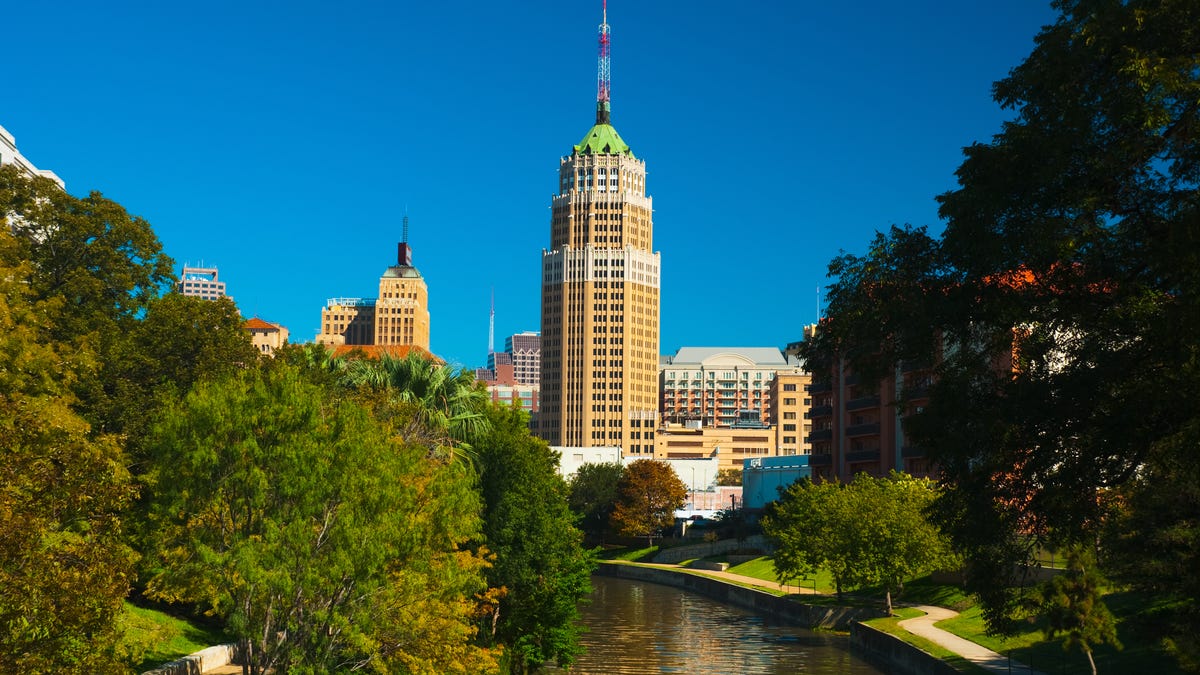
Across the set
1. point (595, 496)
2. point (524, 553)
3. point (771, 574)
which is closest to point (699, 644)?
point (524, 553)

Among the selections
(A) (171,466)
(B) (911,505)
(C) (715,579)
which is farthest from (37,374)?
(C) (715,579)

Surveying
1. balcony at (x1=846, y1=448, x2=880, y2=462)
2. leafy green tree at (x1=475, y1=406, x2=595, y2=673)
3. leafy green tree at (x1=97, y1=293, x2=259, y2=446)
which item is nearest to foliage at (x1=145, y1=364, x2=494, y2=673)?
leafy green tree at (x1=97, y1=293, x2=259, y2=446)

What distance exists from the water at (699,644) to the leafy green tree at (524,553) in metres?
8.49

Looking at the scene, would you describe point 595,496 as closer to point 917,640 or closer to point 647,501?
point 647,501

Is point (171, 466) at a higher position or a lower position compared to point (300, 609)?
higher

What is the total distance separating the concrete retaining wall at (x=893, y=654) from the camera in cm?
6178

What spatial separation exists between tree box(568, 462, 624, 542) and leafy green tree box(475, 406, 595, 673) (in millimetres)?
104794

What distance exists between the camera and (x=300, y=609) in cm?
3803

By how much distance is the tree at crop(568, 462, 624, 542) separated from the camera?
6683 inches

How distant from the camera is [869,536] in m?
84.9

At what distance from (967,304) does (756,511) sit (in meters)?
146

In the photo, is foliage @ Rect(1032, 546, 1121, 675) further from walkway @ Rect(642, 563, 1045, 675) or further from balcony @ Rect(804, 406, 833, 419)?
balcony @ Rect(804, 406, 833, 419)

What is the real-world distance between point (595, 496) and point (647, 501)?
1107cm

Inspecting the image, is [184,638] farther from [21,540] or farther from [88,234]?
[21,540]
